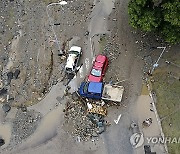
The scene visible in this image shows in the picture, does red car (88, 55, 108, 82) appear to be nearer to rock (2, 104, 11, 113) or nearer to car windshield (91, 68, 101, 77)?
car windshield (91, 68, 101, 77)

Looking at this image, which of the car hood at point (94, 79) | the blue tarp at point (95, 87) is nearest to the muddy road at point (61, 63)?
the car hood at point (94, 79)

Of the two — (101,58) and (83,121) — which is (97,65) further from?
(83,121)

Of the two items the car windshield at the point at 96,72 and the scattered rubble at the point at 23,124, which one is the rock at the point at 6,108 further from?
the car windshield at the point at 96,72

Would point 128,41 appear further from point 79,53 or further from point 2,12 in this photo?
point 2,12

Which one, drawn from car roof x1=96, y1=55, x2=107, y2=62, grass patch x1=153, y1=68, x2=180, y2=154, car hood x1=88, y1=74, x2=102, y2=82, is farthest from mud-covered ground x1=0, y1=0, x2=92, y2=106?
grass patch x1=153, y1=68, x2=180, y2=154

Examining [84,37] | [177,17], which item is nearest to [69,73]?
[84,37]
